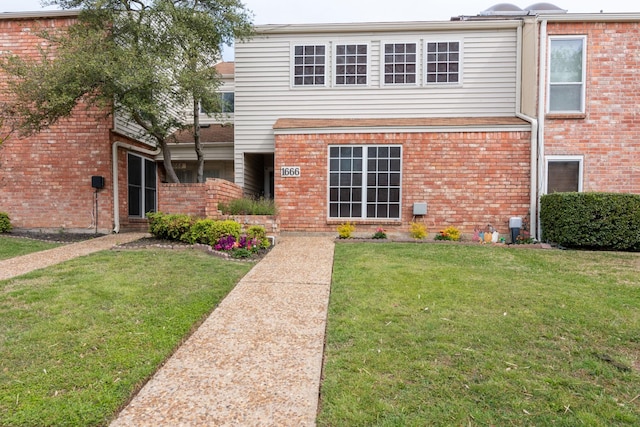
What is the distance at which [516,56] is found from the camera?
33.8 ft

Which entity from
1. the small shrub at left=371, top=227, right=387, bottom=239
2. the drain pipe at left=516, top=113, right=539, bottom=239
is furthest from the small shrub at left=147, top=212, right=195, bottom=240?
the drain pipe at left=516, top=113, right=539, bottom=239

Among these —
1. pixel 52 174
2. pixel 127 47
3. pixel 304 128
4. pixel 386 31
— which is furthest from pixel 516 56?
pixel 52 174

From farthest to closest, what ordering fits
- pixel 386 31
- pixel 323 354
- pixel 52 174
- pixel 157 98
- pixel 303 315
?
1. pixel 386 31
2. pixel 52 174
3. pixel 157 98
4. pixel 303 315
5. pixel 323 354

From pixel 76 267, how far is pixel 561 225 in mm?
9210

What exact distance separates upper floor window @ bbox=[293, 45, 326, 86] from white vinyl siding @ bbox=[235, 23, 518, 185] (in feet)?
0.46

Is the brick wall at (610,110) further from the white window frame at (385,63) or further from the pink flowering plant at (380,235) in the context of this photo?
the pink flowering plant at (380,235)

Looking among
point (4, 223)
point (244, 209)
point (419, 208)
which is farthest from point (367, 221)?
point (4, 223)

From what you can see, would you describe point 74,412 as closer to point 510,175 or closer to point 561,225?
point 561,225

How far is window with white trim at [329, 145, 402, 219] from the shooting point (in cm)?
949

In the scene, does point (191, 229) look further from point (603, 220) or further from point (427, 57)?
point (603, 220)

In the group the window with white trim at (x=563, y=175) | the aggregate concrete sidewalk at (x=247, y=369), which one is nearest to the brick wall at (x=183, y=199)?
the aggregate concrete sidewalk at (x=247, y=369)

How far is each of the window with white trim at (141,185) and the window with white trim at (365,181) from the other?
19.3 ft

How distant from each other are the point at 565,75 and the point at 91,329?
36.8ft

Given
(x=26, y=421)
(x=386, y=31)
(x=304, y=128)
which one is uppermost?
(x=386, y=31)
